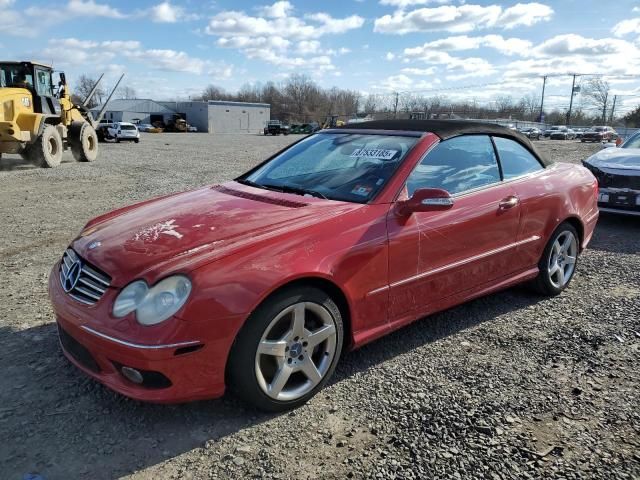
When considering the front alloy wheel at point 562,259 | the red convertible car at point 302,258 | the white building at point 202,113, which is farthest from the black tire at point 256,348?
the white building at point 202,113

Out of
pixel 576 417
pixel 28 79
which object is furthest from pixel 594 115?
pixel 576 417

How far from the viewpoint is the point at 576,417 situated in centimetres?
281

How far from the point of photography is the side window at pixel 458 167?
351 cm

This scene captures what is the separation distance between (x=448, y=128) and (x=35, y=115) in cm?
1424

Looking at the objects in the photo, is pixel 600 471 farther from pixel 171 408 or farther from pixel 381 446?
pixel 171 408

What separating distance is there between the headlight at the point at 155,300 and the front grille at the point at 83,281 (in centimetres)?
19

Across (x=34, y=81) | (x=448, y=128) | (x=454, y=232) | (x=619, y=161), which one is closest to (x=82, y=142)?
(x=34, y=81)

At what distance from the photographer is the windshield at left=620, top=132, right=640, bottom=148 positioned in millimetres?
8463

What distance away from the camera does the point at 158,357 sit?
7.88ft

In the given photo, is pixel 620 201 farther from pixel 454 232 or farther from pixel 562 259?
pixel 454 232

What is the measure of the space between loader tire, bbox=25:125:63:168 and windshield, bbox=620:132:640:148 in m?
14.4

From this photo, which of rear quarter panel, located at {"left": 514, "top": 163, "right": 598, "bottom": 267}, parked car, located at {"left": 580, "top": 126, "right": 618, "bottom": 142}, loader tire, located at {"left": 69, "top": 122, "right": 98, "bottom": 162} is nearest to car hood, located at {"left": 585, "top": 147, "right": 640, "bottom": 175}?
rear quarter panel, located at {"left": 514, "top": 163, "right": 598, "bottom": 267}

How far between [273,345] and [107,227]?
1.39m

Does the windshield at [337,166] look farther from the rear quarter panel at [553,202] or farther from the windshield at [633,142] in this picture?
the windshield at [633,142]
